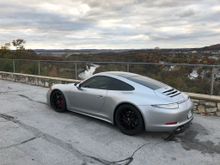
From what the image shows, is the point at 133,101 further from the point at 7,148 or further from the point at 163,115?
the point at 7,148

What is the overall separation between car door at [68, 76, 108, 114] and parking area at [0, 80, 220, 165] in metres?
0.33

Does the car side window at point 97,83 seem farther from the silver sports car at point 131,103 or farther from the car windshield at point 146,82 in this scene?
the car windshield at point 146,82

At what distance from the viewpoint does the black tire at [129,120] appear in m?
4.89

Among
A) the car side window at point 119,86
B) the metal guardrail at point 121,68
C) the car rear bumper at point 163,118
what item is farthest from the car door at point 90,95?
the metal guardrail at point 121,68

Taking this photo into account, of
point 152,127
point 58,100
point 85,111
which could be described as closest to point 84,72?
point 58,100

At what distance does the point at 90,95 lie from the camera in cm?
587

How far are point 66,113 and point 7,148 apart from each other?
2.48m

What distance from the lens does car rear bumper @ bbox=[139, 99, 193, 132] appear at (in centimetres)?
465

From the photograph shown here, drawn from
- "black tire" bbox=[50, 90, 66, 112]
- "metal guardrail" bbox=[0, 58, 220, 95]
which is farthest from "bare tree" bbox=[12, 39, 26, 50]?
"black tire" bbox=[50, 90, 66, 112]

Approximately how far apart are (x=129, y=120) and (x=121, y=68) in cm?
443

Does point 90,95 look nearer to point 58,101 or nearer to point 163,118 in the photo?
point 58,101

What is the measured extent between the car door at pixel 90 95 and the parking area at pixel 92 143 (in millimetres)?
335

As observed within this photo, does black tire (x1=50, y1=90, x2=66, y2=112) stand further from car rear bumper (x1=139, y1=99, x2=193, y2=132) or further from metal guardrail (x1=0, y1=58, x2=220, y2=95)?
metal guardrail (x1=0, y1=58, x2=220, y2=95)

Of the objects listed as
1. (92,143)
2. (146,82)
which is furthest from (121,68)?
(92,143)
